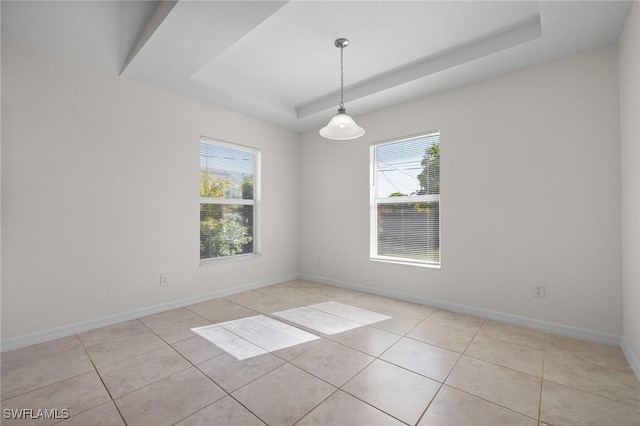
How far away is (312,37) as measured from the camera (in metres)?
2.48

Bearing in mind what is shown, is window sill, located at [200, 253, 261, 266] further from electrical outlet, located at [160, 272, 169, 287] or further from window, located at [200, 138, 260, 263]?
electrical outlet, located at [160, 272, 169, 287]

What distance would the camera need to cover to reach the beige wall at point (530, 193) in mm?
2330

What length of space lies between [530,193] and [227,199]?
3.50 m

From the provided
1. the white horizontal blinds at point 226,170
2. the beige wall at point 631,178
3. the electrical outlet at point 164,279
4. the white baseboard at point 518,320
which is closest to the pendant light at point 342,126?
the white horizontal blinds at point 226,170

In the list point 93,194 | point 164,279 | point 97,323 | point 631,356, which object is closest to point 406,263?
point 631,356

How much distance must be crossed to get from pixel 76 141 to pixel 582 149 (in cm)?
→ 454

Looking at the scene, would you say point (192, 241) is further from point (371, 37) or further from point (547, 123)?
point (547, 123)

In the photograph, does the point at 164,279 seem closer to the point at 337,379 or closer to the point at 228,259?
the point at 228,259

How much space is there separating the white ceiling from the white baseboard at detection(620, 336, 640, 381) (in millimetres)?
2395

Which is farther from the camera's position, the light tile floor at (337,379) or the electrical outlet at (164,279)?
the electrical outlet at (164,279)

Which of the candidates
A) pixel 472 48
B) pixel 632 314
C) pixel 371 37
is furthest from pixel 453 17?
pixel 632 314

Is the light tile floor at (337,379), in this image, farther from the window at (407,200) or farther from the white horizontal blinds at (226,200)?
the white horizontal blinds at (226,200)

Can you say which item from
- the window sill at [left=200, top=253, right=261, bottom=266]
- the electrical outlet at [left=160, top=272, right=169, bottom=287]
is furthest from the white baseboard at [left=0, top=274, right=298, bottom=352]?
the window sill at [left=200, top=253, right=261, bottom=266]

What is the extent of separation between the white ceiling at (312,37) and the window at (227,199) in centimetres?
85
